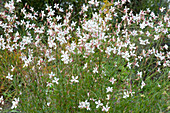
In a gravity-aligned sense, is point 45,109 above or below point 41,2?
below

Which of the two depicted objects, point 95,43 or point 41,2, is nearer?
point 95,43

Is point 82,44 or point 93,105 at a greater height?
point 82,44

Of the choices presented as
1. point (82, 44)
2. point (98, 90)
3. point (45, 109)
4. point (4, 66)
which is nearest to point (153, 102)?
point (98, 90)

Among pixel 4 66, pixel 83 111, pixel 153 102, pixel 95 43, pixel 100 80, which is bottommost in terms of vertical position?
pixel 83 111

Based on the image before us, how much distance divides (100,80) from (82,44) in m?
0.57

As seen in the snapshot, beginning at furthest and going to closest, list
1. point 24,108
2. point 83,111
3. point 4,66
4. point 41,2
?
point 41,2 < point 4,66 < point 24,108 < point 83,111

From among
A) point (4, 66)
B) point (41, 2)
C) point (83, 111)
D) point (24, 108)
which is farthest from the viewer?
point (41, 2)

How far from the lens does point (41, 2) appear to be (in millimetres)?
5125

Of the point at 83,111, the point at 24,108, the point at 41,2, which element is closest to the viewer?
the point at 83,111

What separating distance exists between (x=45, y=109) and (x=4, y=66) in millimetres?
1529

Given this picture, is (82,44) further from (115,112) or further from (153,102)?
(153,102)

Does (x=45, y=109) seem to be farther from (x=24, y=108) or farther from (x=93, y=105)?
(x=93, y=105)

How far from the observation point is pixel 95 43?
102 inches

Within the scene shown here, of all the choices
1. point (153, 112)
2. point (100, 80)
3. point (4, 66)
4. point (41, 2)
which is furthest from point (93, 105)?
point (41, 2)
